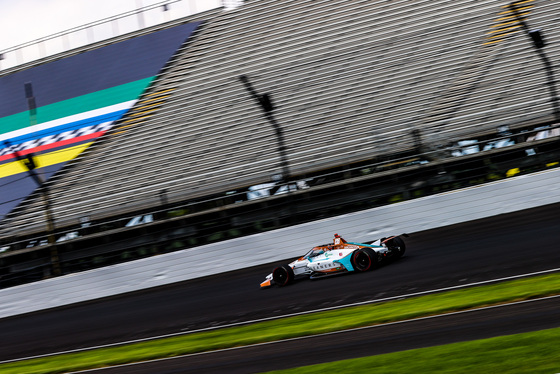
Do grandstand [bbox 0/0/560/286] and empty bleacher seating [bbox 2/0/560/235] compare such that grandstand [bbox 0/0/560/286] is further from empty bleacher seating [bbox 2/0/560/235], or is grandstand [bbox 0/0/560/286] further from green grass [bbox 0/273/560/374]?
green grass [bbox 0/273/560/374]

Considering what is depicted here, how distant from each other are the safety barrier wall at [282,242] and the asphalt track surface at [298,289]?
0.82ft

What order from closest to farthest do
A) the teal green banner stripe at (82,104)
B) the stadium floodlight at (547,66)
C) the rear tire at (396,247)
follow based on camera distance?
the rear tire at (396,247) < the stadium floodlight at (547,66) < the teal green banner stripe at (82,104)

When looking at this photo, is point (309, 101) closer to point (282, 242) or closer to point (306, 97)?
point (306, 97)

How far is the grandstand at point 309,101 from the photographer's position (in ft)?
43.9

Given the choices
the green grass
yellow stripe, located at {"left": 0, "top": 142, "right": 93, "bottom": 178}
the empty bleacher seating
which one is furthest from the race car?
yellow stripe, located at {"left": 0, "top": 142, "right": 93, "bottom": 178}

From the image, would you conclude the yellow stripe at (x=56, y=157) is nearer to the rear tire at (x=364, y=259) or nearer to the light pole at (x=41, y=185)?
the light pole at (x=41, y=185)

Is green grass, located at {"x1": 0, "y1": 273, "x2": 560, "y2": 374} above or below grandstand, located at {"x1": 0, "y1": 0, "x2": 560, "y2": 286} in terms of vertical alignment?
below

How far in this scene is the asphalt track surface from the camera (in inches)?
340

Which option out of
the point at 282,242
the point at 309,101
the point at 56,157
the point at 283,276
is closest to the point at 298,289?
the point at 283,276

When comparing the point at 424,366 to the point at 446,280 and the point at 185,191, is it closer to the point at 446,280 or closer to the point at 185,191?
the point at 446,280

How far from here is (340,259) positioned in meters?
10.1

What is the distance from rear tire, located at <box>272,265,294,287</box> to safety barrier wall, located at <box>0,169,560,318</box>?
0.57 meters

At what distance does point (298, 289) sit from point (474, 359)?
16.2ft

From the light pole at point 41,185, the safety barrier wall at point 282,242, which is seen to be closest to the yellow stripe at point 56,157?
the light pole at point 41,185
